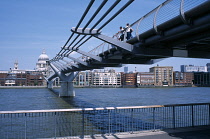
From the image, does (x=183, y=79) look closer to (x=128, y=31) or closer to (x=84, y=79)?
(x=84, y=79)

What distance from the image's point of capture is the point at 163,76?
7008 inches

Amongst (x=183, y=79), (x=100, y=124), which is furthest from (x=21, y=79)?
(x=100, y=124)

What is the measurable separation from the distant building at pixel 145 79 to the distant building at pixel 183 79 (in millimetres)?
19780

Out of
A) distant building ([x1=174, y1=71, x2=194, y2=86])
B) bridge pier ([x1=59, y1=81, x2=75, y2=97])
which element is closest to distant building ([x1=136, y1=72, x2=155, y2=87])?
distant building ([x1=174, y1=71, x2=194, y2=86])

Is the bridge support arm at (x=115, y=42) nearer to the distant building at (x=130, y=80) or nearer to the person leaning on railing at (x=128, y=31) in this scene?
the person leaning on railing at (x=128, y=31)

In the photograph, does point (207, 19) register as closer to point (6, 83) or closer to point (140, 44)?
point (140, 44)

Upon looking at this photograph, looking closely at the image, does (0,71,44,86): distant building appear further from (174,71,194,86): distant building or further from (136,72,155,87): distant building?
(174,71,194,86): distant building

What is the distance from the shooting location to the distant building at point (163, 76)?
17662 centimetres

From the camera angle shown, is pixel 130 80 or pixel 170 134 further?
pixel 130 80

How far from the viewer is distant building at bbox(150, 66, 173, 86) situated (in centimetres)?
17662

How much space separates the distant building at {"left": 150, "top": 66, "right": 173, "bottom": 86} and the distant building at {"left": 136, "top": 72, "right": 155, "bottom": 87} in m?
3.47

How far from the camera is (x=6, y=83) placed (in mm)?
156750

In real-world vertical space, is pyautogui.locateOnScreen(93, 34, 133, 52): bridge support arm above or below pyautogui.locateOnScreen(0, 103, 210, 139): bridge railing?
above

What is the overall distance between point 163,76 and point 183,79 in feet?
62.0
